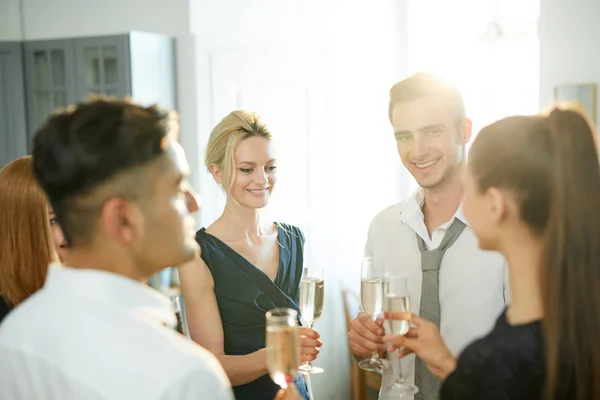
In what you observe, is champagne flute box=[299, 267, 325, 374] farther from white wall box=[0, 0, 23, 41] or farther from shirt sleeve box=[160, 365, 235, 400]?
white wall box=[0, 0, 23, 41]

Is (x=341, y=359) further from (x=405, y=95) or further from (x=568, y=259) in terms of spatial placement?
(x=568, y=259)

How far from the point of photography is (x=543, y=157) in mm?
1274

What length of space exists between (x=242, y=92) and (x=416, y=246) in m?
2.39

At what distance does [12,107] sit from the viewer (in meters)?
4.37

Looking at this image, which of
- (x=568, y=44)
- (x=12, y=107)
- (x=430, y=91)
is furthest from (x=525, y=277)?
(x=12, y=107)

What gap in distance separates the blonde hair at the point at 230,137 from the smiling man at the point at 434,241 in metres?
0.45

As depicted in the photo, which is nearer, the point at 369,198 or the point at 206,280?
the point at 206,280

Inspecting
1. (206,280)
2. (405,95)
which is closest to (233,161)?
(206,280)

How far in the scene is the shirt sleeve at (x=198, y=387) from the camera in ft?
3.51

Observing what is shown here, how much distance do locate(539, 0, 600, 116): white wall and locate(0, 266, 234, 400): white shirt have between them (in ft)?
10.1

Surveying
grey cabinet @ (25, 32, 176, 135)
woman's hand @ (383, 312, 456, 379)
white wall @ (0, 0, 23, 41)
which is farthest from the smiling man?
white wall @ (0, 0, 23, 41)

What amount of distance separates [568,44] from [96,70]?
2.65 m

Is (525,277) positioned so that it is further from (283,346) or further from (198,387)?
(198,387)

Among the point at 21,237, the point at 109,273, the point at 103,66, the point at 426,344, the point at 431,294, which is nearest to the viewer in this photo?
the point at 109,273
